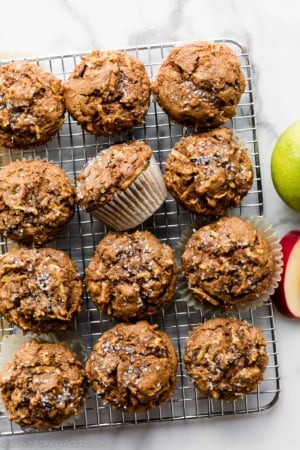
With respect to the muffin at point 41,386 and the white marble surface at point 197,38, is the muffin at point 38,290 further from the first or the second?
the white marble surface at point 197,38

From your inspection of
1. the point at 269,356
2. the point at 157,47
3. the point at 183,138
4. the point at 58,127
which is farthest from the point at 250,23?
the point at 269,356

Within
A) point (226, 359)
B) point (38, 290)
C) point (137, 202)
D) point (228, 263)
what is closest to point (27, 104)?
point (137, 202)

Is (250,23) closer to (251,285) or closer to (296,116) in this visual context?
(296,116)

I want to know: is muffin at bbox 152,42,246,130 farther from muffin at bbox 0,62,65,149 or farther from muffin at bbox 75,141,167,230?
muffin at bbox 0,62,65,149

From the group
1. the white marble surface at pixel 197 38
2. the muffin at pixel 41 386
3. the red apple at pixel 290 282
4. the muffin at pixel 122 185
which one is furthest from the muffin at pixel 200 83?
the muffin at pixel 41 386

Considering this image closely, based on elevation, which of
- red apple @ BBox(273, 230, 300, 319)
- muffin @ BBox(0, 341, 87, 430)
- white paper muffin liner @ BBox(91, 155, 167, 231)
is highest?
white paper muffin liner @ BBox(91, 155, 167, 231)

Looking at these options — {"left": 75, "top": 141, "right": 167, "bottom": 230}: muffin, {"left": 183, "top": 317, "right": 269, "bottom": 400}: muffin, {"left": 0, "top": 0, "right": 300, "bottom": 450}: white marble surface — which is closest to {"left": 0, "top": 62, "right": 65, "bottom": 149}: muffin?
{"left": 75, "top": 141, "right": 167, "bottom": 230}: muffin
